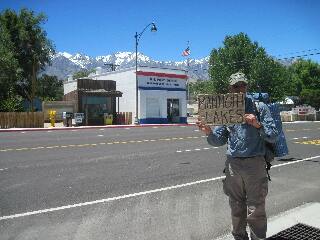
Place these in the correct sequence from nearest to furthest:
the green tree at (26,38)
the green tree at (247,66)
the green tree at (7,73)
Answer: the green tree at (7,73) → the green tree at (26,38) → the green tree at (247,66)

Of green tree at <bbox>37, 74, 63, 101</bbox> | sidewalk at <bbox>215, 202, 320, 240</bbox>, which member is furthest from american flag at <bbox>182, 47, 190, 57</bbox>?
sidewalk at <bbox>215, 202, 320, 240</bbox>

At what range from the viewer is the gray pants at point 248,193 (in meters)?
4.22

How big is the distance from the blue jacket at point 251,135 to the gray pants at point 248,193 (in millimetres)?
81

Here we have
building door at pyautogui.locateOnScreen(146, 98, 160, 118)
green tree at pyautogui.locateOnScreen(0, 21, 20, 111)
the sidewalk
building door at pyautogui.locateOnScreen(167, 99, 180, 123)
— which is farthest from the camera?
building door at pyautogui.locateOnScreen(167, 99, 180, 123)

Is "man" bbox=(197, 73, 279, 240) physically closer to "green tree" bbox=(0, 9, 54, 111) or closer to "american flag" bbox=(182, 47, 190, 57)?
"green tree" bbox=(0, 9, 54, 111)

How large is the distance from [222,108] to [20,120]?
3061 centimetres

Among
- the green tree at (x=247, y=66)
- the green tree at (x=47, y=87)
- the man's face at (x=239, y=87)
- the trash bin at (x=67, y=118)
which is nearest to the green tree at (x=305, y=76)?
the green tree at (x=247, y=66)

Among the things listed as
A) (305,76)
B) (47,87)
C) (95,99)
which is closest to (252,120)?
(95,99)

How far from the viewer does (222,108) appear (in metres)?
4.33

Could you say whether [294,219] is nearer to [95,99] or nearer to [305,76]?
[95,99]

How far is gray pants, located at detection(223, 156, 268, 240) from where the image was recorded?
4.22 meters

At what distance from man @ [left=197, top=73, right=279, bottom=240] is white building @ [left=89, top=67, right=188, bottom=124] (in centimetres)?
3594

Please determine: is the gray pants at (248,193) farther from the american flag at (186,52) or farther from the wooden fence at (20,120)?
the american flag at (186,52)

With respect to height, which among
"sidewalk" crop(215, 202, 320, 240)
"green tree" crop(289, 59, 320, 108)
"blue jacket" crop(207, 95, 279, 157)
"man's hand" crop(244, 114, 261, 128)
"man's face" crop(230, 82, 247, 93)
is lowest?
"sidewalk" crop(215, 202, 320, 240)
